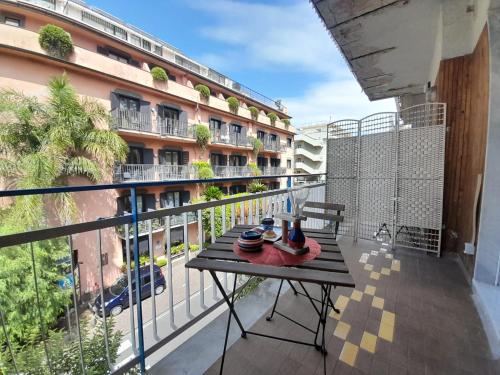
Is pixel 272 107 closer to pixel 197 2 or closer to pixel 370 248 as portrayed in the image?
pixel 197 2

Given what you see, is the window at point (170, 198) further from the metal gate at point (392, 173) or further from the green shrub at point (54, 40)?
the metal gate at point (392, 173)

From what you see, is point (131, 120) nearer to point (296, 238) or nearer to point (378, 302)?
point (296, 238)

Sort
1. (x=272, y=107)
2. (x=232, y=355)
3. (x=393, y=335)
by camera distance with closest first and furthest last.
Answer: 1. (x=232, y=355)
2. (x=393, y=335)
3. (x=272, y=107)

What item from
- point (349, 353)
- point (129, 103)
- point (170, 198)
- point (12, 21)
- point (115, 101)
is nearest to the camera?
point (349, 353)

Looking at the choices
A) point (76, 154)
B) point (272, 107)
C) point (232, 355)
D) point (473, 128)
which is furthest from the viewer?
point (272, 107)

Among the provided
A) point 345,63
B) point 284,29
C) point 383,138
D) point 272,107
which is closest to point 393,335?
point 383,138

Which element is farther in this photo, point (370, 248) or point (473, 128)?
point (370, 248)

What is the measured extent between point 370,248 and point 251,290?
2.12m

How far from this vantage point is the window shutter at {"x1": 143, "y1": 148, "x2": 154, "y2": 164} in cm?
1009

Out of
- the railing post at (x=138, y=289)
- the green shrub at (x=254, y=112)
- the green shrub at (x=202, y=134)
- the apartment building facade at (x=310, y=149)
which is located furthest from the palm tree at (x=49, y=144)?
the apartment building facade at (x=310, y=149)

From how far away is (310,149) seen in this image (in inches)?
1040

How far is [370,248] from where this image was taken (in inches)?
128

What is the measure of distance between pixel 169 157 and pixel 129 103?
2916 millimetres

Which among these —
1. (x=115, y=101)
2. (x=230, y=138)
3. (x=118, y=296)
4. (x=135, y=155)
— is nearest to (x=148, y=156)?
(x=135, y=155)
